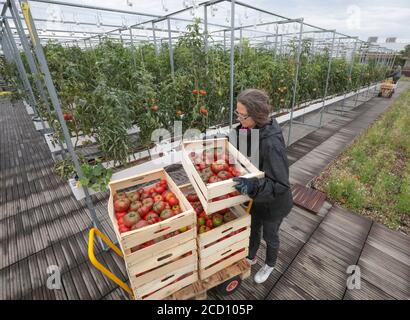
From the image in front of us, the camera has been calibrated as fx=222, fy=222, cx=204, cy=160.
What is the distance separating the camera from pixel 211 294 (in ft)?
6.50

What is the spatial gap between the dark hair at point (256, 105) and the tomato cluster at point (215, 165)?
1.35 feet

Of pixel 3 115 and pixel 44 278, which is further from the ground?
pixel 3 115

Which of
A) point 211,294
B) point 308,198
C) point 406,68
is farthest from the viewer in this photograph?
point 406,68

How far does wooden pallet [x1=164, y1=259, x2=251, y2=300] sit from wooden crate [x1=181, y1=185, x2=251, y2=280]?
5 cm

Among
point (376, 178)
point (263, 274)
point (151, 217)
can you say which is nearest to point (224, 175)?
point (151, 217)

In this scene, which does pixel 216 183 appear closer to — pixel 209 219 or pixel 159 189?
pixel 209 219

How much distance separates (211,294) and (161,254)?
0.84 m

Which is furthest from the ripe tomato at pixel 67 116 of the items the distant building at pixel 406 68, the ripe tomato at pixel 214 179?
the distant building at pixel 406 68

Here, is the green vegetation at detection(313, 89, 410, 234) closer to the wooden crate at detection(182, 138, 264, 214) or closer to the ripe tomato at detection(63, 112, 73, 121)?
the wooden crate at detection(182, 138, 264, 214)

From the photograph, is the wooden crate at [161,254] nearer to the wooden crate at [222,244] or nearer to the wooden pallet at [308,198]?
the wooden crate at [222,244]

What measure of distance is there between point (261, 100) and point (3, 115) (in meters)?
10.0

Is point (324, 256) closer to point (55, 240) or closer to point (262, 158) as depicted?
point (262, 158)
